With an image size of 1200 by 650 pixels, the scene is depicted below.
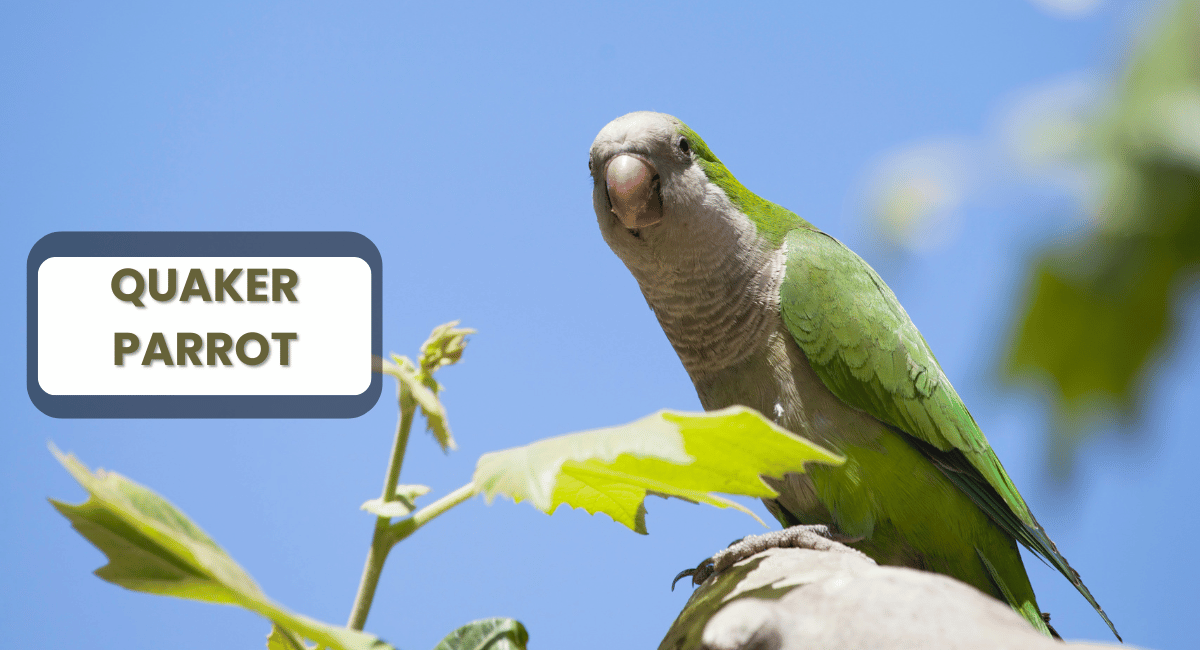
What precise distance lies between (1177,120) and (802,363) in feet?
2.96

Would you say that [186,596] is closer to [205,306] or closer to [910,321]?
[910,321]

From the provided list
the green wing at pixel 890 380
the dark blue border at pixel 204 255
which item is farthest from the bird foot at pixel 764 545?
the dark blue border at pixel 204 255

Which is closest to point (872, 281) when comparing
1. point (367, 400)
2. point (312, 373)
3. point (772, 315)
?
point (772, 315)

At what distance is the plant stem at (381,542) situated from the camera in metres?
0.71

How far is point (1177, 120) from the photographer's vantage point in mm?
459

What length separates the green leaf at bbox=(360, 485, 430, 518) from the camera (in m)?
0.70

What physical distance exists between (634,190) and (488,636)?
0.79 m

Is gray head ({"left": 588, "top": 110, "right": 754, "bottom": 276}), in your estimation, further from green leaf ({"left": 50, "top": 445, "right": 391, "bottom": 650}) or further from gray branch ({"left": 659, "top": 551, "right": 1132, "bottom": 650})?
green leaf ({"left": 50, "top": 445, "right": 391, "bottom": 650})

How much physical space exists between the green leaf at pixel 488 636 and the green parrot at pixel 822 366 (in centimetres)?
61

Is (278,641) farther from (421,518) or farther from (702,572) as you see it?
(702,572)

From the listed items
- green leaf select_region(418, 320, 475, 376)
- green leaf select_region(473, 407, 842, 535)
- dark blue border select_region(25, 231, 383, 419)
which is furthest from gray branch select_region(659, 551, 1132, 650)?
dark blue border select_region(25, 231, 383, 419)

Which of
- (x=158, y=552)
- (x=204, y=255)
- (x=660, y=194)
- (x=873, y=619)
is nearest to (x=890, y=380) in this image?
(x=660, y=194)

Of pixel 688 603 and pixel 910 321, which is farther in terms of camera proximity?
pixel 910 321

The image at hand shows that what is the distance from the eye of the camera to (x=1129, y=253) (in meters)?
0.53
